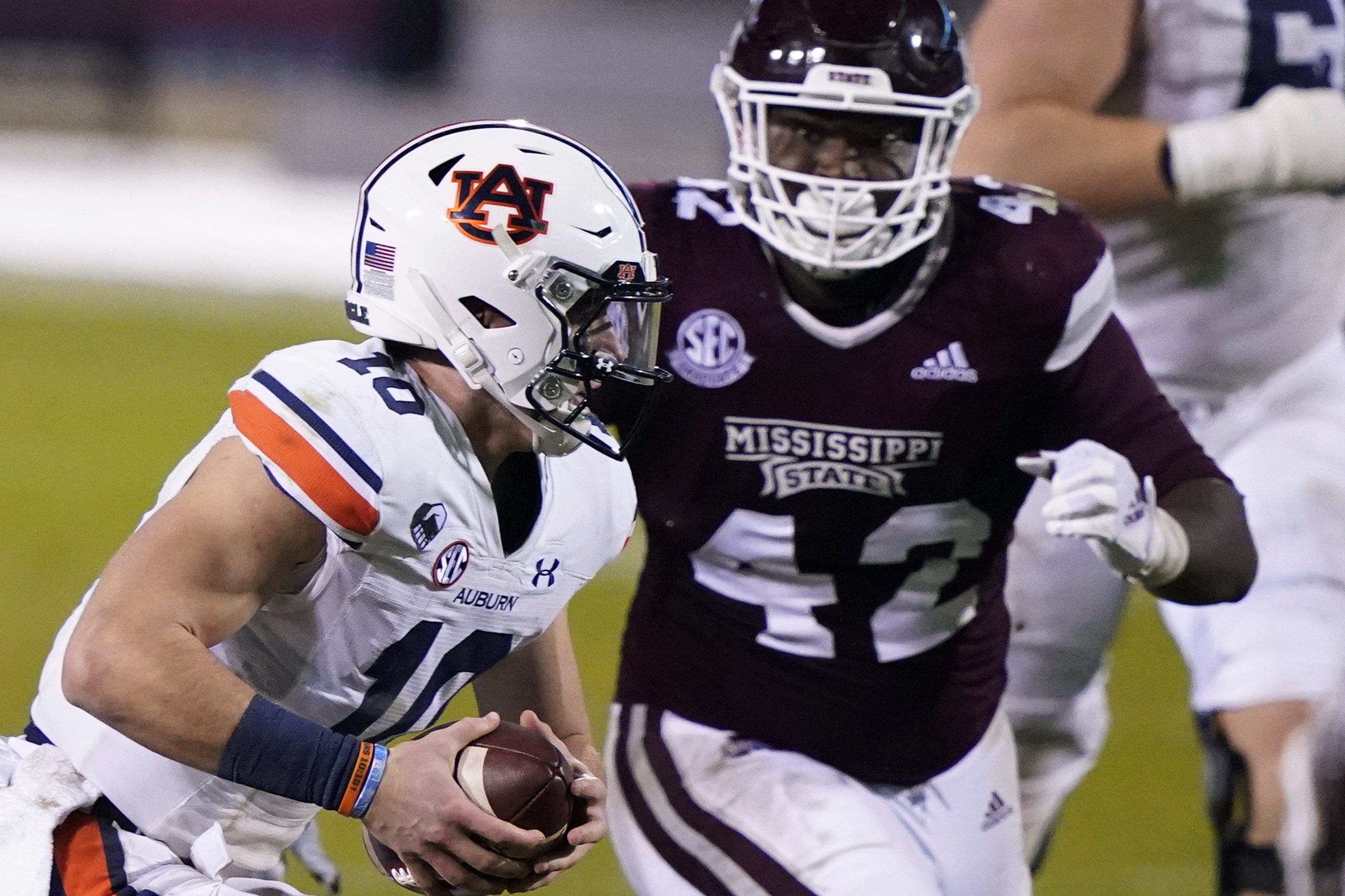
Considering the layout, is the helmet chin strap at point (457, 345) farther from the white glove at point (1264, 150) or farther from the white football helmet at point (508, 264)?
the white glove at point (1264, 150)

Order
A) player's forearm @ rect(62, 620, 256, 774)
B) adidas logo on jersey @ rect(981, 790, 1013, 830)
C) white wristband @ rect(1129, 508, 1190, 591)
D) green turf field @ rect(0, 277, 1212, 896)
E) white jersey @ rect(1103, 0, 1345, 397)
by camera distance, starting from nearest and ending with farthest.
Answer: player's forearm @ rect(62, 620, 256, 774)
white wristband @ rect(1129, 508, 1190, 591)
adidas logo on jersey @ rect(981, 790, 1013, 830)
white jersey @ rect(1103, 0, 1345, 397)
green turf field @ rect(0, 277, 1212, 896)

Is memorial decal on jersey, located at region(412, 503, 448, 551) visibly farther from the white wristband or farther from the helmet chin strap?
the white wristband

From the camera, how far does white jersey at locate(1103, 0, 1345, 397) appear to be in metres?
3.61

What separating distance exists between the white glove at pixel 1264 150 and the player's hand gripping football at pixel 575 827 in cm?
172

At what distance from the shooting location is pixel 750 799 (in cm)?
266

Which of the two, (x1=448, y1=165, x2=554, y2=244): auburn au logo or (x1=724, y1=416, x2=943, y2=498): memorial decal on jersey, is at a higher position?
(x1=448, y1=165, x2=554, y2=244): auburn au logo

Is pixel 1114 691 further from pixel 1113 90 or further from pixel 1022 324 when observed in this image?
pixel 1022 324

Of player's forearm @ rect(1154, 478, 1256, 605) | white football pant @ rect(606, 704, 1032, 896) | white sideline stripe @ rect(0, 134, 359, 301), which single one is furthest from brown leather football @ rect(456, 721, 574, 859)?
white sideline stripe @ rect(0, 134, 359, 301)

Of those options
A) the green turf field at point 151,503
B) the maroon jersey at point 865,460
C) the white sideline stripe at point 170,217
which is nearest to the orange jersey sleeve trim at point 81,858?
the maroon jersey at point 865,460

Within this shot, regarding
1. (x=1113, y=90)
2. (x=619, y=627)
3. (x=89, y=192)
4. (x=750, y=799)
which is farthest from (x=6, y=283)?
(x=750, y=799)

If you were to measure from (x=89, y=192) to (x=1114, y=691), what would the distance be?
7351 mm

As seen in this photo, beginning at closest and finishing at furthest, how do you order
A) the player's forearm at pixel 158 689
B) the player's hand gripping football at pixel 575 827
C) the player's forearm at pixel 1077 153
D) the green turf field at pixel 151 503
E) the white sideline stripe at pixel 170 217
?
the player's forearm at pixel 158 689 < the player's hand gripping football at pixel 575 827 < the player's forearm at pixel 1077 153 < the green turf field at pixel 151 503 < the white sideline stripe at pixel 170 217

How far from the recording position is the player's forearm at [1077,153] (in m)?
3.38

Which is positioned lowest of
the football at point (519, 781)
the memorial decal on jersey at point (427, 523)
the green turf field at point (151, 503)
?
the green turf field at point (151, 503)
